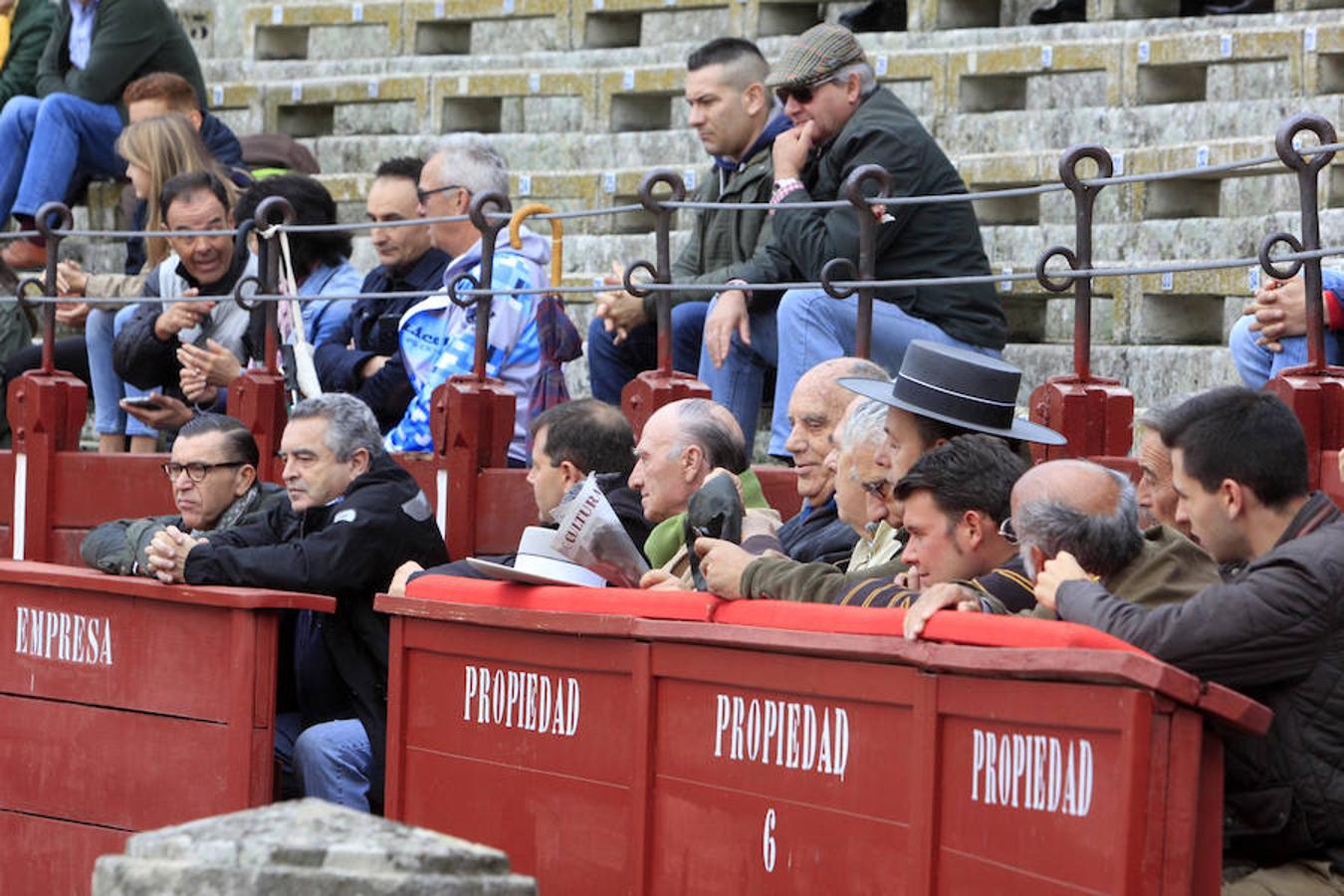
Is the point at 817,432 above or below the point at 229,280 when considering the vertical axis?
below

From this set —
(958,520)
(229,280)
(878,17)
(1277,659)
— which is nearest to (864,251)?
(958,520)

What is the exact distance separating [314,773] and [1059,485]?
3184 millimetres

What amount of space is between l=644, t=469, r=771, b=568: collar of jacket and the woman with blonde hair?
14.0ft

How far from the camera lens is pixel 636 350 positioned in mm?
9273

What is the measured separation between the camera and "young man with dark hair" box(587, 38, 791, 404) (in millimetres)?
8945

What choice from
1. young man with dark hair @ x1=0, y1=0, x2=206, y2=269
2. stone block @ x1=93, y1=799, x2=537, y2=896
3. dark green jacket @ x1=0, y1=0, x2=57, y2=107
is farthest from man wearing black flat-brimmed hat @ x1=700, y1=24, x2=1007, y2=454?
dark green jacket @ x1=0, y1=0, x2=57, y2=107

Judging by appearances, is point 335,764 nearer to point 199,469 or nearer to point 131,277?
point 199,469

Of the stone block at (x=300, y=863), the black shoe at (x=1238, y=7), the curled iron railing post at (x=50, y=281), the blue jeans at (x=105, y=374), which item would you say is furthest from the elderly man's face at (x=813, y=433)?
the black shoe at (x=1238, y=7)

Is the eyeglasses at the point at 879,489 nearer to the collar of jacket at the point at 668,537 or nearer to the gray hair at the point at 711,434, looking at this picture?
the collar of jacket at the point at 668,537

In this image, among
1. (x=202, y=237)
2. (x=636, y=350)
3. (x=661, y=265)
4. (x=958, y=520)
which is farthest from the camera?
(x=202, y=237)

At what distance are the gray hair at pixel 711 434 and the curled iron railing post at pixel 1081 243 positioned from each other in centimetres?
94

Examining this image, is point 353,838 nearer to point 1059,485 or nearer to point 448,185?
point 1059,485

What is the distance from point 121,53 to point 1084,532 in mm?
9232

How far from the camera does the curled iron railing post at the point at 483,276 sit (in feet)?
27.9
